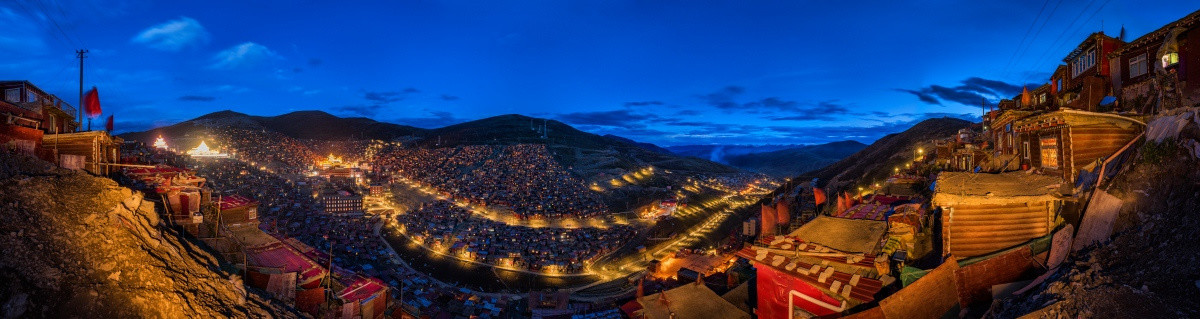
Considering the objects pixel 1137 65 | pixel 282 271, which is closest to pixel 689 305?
pixel 282 271

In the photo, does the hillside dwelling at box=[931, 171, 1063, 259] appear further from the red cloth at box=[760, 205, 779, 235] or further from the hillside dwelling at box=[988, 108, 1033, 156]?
the red cloth at box=[760, 205, 779, 235]

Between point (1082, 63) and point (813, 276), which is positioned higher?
point (1082, 63)

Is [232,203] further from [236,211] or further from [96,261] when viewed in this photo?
[96,261]

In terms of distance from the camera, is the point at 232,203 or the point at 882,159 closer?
the point at 232,203

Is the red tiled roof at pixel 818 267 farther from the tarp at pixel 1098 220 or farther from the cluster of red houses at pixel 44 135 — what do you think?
the cluster of red houses at pixel 44 135

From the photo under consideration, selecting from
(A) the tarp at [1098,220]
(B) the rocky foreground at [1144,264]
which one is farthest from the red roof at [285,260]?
(A) the tarp at [1098,220]

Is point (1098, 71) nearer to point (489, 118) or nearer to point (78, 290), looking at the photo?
point (78, 290)

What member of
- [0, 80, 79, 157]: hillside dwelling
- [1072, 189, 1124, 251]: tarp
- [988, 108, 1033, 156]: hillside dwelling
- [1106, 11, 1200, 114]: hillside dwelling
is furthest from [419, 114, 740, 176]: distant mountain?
[1072, 189, 1124, 251]: tarp

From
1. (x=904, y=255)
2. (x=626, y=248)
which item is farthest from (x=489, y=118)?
(x=904, y=255)
